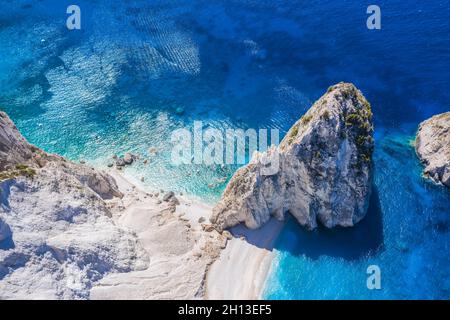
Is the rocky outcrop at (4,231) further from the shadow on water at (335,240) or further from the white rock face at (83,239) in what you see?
the shadow on water at (335,240)

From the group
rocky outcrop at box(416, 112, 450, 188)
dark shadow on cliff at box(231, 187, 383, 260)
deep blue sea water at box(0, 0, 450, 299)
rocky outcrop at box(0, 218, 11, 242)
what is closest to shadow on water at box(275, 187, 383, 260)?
dark shadow on cliff at box(231, 187, 383, 260)

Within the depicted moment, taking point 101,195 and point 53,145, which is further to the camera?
point 53,145

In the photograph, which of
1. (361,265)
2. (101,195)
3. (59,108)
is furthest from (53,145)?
(361,265)

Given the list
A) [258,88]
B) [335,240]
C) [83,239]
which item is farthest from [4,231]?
[258,88]

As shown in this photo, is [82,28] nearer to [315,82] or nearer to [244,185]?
[315,82]

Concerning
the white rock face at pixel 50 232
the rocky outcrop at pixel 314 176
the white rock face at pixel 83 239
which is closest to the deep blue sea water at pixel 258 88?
the rocky outcrop at pixel 314 176

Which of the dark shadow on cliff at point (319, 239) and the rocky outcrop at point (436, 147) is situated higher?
the rocky outcrop at point (436, 147)
